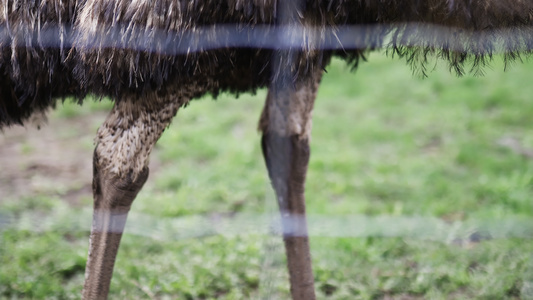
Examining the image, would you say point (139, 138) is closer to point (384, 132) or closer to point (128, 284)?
point (128, 284)

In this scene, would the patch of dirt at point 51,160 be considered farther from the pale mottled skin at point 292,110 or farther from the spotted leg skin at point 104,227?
the pale mottled skin at point 292,110

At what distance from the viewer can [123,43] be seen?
1979mm

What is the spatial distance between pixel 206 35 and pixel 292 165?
916 millimetres

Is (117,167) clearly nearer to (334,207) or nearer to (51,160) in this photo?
(334,207)

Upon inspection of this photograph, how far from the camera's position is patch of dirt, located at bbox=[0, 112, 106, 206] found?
4.07m

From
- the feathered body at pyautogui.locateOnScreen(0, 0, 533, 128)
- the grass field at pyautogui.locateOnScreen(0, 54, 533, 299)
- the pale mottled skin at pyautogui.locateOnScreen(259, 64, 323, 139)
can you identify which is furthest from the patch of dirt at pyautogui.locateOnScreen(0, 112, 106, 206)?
the feathered body at pyautogui.locateOnScreen(0, 0, 533, 128)

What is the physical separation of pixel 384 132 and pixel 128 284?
256cm

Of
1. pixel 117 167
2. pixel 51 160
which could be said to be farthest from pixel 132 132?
pixel 51 160

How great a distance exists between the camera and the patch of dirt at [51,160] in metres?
4.07

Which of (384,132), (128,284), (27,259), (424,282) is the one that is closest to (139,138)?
(128,284)

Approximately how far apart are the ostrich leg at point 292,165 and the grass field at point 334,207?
23cm

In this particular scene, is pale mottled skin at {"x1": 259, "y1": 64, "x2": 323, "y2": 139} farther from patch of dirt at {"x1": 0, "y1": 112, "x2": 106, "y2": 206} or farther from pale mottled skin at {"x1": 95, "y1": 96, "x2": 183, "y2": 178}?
patch of dirt at {"x1": 0, "y1": 112, "x2": 106, "y2": 206}

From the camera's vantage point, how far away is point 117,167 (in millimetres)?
2256

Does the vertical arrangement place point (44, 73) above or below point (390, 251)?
above
